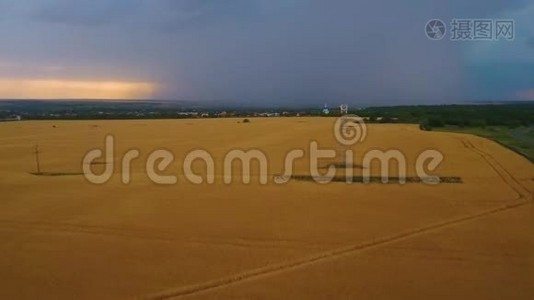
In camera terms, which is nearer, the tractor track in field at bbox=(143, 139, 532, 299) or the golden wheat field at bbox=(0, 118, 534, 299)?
the tractor track in field at bbox=(143, 139, 532, 299)

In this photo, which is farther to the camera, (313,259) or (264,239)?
(264,239)

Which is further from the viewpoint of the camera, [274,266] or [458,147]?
[458,147]

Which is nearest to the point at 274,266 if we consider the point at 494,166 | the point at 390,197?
the point at 390,197

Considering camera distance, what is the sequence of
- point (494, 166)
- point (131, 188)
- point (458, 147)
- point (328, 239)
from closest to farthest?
point (328, 239) → point (131, 188) → point (494, 166) → point (458, 147)

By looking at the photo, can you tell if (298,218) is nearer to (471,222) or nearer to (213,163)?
(471,222)

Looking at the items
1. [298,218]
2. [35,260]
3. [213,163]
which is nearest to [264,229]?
[298,218]

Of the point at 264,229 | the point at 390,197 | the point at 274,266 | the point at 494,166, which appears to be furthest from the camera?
the point at 494,166

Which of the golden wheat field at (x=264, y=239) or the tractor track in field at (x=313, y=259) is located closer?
the tractor track in field at (x=313, y=259)
